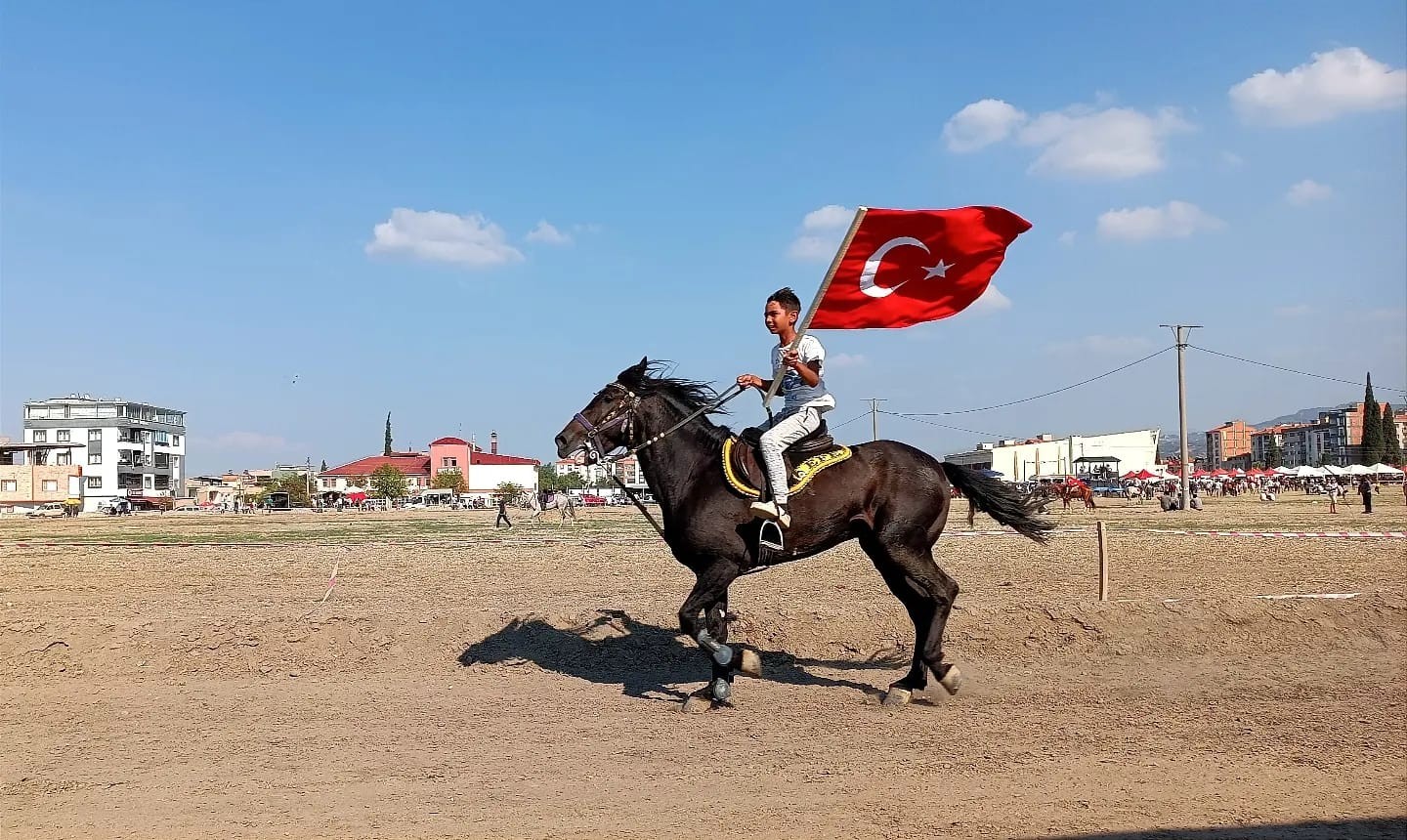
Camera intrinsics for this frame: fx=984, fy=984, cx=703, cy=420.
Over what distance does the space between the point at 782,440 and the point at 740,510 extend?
74 centimetres

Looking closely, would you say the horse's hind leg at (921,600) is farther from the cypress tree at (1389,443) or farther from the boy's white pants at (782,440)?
the cypress tree at (1389,443)

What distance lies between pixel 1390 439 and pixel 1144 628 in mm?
135923

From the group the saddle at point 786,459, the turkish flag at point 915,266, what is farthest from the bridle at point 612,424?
the turkish flag at point 915,266

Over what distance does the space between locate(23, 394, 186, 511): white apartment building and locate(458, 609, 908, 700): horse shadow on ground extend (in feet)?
406

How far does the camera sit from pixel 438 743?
7.45 meters

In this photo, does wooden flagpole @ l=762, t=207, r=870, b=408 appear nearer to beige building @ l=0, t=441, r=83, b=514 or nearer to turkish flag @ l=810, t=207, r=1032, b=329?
turkish flag @ l=810, t=207, r=1032, b=329

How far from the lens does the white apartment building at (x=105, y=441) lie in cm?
11956

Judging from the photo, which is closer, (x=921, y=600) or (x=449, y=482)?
(x=921, y=600)

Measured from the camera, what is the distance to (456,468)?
154m

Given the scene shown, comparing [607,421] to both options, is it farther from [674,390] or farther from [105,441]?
[105,441]

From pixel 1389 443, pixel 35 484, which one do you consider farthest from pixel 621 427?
pixel 1389 443

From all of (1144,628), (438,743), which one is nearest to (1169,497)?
(1144,628)

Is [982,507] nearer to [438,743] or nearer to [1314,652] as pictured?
[1314,652]

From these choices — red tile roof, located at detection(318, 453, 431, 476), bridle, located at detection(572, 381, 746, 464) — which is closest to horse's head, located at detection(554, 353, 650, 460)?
bridle, located at detection(572, 381, 746, 464)
